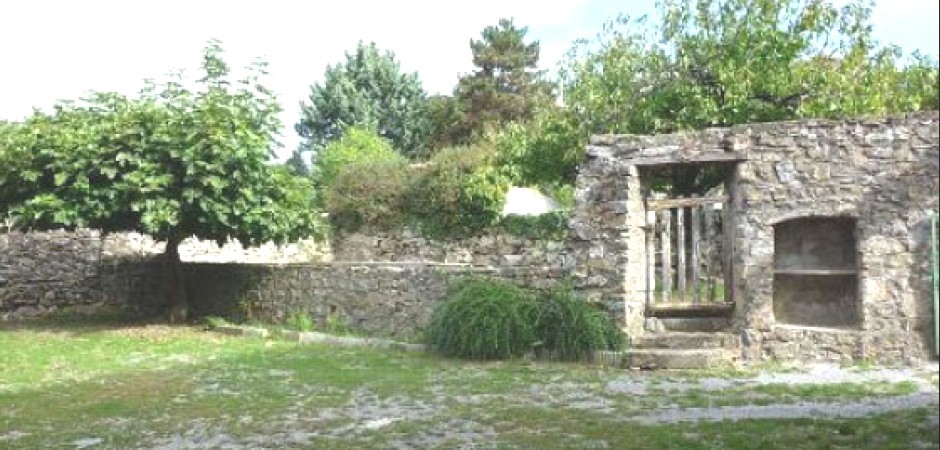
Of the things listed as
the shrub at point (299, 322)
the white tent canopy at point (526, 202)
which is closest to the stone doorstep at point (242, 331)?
the shrub at point (299, 322)

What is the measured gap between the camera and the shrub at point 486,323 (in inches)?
422

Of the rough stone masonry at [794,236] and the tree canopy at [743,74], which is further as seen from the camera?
the tree canopy at [743,74]

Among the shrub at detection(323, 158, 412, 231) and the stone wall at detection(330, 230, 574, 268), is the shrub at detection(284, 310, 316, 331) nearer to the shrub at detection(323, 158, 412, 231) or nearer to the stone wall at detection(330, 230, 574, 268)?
the stone wall at detection(330, 230, 574, 268)

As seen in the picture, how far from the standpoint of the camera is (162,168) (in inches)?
537

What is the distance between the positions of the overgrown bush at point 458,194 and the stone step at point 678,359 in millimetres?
11268

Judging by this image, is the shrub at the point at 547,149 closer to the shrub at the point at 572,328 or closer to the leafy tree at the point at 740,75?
the leafy tree at the point at 740,75

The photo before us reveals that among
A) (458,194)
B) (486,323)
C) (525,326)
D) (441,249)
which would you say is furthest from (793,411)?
(441,249)

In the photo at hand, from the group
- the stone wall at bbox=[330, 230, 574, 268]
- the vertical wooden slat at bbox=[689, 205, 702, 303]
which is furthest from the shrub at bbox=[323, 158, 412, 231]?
Answer: the vertical wooden slat at bbox=[689, 205, 702, 303]

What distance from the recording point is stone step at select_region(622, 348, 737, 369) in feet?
32.4

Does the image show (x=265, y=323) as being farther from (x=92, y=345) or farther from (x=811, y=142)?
(x=811, y=142)

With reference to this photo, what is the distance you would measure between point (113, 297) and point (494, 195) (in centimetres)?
913

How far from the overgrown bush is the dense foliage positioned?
9948 mm

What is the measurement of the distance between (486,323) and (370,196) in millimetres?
12567

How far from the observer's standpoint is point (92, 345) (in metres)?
12.9
